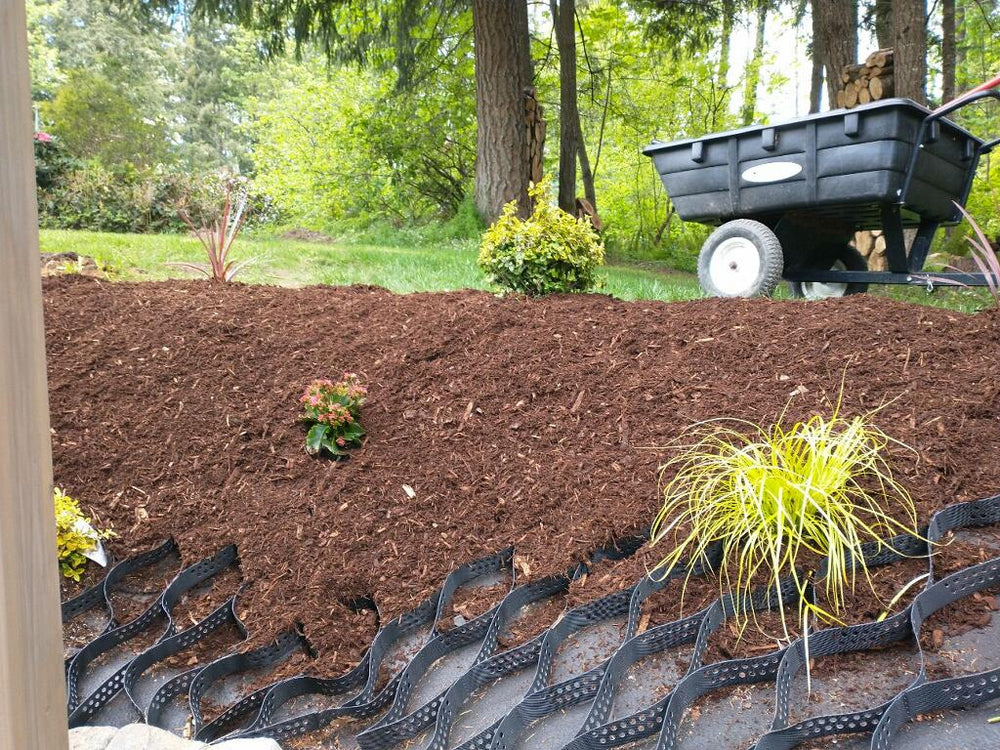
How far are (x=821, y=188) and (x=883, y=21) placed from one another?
742cm

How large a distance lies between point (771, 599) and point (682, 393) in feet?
3.85

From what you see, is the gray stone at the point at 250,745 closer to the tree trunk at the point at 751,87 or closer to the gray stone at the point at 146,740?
the gray stone at the point at 146,740

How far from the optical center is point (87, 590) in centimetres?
266

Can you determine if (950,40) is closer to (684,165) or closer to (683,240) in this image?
(683,240)

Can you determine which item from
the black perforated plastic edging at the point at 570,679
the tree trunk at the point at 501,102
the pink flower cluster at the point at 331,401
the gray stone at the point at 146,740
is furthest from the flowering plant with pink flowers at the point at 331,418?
the tree trunk at the point at 501,102

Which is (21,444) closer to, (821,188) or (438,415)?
(438,415)

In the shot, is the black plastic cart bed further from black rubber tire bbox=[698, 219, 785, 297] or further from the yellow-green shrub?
the yellow-green shrub

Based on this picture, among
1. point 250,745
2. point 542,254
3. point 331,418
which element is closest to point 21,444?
point 250,745

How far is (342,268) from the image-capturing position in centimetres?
691

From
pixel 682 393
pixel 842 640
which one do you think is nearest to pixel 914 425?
pixel 682 393

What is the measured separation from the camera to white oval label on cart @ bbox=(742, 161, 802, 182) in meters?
4.68

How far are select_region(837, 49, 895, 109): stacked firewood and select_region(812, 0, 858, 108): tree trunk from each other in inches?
46.3

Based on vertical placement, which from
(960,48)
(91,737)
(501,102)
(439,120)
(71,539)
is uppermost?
(960,48)

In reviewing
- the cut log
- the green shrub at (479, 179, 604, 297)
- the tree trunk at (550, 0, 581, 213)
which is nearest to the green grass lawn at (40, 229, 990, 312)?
the green shrub at (479, 179, 604, 297)
